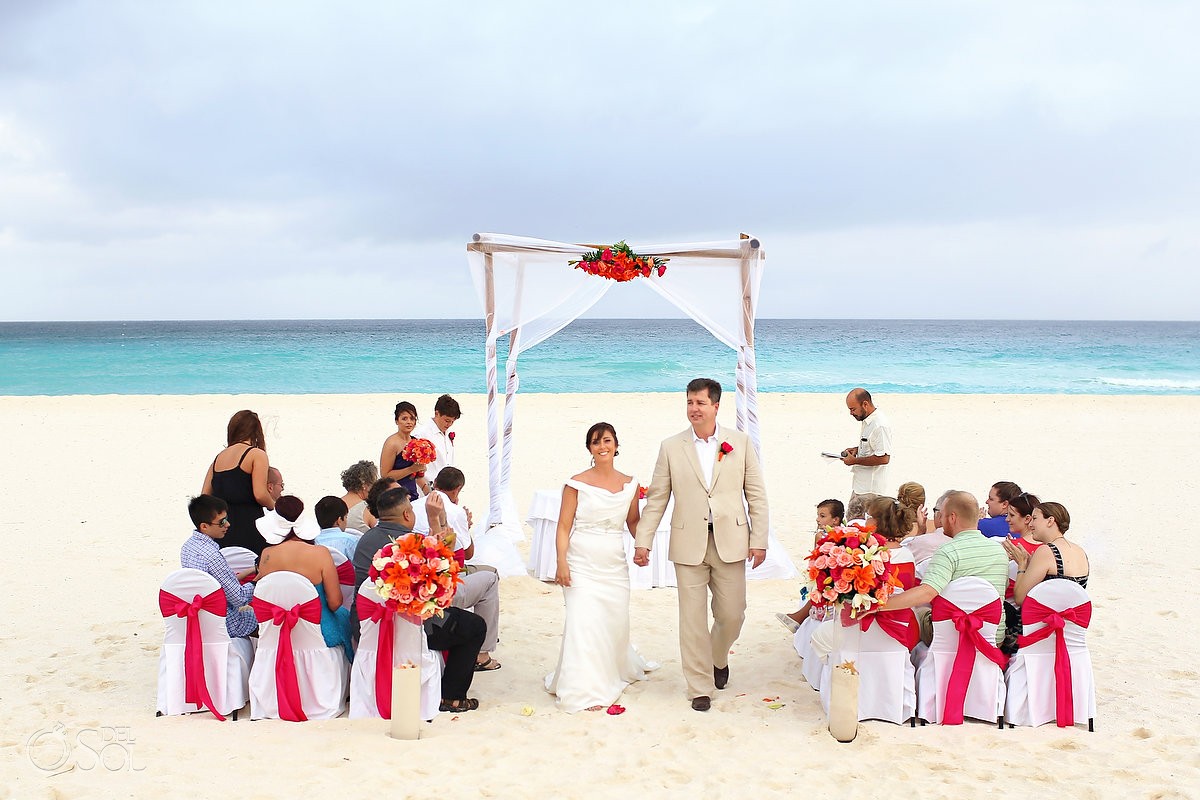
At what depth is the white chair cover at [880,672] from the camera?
191 inches

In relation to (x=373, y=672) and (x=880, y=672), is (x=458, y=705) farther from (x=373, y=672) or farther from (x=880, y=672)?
(x=880, y=672)

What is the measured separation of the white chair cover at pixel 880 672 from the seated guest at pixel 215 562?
130 inches

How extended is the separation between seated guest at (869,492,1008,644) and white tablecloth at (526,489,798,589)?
Result: 8.46ft

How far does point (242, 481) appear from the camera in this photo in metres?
6.08

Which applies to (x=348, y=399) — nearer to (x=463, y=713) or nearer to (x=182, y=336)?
(x=463, y=713)

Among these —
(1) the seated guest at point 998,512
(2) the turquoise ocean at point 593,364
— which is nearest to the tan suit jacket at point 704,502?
(1) the seated guest at point 998,512

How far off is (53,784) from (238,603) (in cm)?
122

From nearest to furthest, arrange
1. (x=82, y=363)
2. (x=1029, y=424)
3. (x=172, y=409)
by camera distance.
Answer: (x=1029, y=424), (x=172, y=409), (x=82, y=363)

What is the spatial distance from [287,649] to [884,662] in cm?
324

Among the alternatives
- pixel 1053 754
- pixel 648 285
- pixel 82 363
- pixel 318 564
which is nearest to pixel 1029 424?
pixel 648 285

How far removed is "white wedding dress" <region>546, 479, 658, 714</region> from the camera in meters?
5.26

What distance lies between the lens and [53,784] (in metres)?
4.14

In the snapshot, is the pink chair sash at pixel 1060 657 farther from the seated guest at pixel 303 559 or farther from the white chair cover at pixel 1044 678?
the seated guest at pixel 303 559

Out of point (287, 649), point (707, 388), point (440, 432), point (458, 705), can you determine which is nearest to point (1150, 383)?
point (440, 432)
